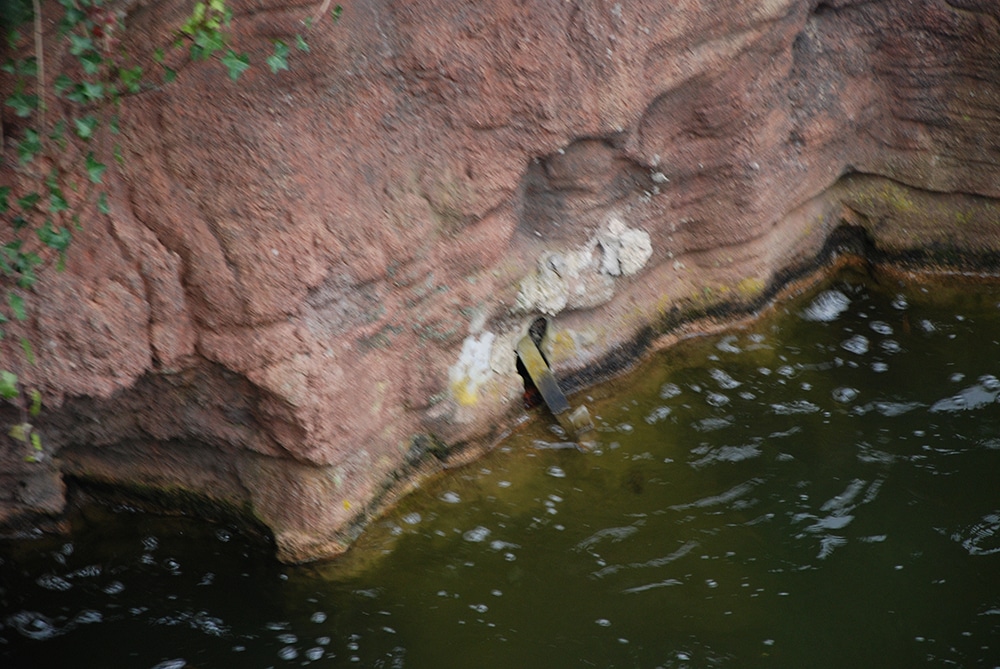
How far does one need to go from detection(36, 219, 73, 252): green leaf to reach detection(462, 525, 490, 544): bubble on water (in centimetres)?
170

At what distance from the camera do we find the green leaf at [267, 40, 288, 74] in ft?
9.13

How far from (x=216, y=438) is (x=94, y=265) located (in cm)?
79

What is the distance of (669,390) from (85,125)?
8.44 feet

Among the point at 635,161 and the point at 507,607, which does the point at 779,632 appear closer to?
the point at 507,607

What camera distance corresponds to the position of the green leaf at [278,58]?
2.78m

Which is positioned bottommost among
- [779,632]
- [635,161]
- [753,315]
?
[779,632]

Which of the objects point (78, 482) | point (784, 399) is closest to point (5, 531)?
point (78, 482)

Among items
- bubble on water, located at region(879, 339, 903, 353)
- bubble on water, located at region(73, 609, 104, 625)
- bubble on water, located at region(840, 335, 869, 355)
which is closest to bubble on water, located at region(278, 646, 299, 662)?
bubble on water, located at region(73, 609, 104, 625)

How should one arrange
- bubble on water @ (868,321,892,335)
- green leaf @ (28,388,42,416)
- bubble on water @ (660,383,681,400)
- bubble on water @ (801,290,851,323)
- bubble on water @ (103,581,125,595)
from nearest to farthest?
green leaf @ (28,388,42,416)
bubble on water @ (103,581,125,595)
bubble on water @ (660,383,681,400)
bubble on water @ (868,321,892,335)
bubble on water @ (801,290,851,323)

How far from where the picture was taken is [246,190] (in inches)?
121

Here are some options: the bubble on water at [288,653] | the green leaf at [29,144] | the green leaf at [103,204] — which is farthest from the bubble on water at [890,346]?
the green leaf at [29,144]

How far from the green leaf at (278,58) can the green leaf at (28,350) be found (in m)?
1.08

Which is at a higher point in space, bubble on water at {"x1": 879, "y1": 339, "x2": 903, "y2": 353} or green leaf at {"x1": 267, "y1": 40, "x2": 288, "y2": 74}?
green leaf at {"x1": 267, "y1": 40, "x2": 288, "y2": 74}

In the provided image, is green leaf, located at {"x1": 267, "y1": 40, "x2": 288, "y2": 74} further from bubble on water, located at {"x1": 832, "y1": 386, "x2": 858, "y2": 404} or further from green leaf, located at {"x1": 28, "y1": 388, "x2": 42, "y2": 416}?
bubble on water, located at {"x1": 832, "y1": 386, "x2": 858, "y2": 404}
